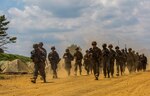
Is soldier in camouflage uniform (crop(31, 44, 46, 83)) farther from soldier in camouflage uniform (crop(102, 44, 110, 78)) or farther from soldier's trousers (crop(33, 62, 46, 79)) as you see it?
soldier in camouflage uniform (crop(102, 44, 110, 78))

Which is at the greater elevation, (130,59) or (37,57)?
(130,59)

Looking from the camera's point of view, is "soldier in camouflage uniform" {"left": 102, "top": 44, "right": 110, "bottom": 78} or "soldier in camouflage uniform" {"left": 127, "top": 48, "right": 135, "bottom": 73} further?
"soldier in camouflage uniform" {"left": 127, "top": 48, "right": 135, "bottom": 73}

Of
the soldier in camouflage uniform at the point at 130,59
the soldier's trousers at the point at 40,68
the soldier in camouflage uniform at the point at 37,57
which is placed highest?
the soldier in camouflage uniform at the point at 130,59

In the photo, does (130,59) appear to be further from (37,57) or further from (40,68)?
(37,57)

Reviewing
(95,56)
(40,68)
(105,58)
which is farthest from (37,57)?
(105,58)

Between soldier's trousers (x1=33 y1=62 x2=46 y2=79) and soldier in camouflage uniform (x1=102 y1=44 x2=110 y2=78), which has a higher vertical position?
soldier in camouflage uniform (x1=102 y1=44 x2=110 y2=78)

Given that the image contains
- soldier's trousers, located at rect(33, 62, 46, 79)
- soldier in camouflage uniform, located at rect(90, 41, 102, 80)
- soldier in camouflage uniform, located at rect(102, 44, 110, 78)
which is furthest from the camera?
soldier in camouflage uniform, located at rect(102, 44, 110, 78)

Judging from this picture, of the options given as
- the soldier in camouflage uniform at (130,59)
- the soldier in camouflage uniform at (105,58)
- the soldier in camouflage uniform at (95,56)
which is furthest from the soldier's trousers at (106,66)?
the soldier in camouflage uniform at (130,59)

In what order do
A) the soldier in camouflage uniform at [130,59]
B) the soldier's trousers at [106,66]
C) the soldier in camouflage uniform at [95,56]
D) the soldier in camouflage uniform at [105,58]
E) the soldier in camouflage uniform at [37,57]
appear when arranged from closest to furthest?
the soldier in camouflage uniform at [37,57], the soldier in camouflage uniform at [95,56], the soldier in camouflage uniform at [105,58], the soldier's trousers at [106,66], the soldier in camouflage uniform at [130,59]

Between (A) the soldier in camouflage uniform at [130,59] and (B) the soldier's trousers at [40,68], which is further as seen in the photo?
(A) the soldier in camouflage uniform at [130,59]

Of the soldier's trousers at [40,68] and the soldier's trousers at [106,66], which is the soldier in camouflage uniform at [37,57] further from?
the soldier's trousers at [106,66]

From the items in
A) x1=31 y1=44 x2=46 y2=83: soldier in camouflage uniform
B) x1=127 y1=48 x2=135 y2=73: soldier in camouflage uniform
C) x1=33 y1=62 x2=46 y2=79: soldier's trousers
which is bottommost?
x1=33 y1=62 x2=46 y2=79: soldier's trousers

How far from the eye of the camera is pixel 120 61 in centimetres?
3500

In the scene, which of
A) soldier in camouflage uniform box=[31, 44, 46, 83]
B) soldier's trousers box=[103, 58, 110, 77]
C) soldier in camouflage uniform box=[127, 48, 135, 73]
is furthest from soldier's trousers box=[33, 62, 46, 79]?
soldier in camouflage uniform box=[127, 48, 135, 73]
